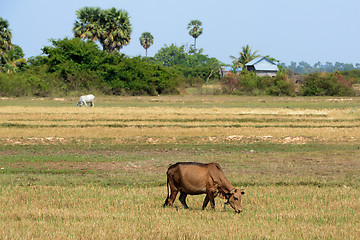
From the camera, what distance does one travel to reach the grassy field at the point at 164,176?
29.5 ft

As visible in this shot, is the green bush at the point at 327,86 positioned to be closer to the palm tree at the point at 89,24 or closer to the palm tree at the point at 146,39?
the palm tree at the point at 89,24

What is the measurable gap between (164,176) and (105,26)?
61432 mm

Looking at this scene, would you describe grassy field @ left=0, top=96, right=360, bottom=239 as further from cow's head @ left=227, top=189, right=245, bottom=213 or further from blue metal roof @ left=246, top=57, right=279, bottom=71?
blue metal roof @ left=246, top=57, right=279, bottom=71

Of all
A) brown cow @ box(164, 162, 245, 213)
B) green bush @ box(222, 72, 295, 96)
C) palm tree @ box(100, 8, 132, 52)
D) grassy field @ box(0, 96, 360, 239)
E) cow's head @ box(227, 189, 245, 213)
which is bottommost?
grassy field @ box(0, 96, 360, 239)

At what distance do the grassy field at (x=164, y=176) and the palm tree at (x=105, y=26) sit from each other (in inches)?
1651

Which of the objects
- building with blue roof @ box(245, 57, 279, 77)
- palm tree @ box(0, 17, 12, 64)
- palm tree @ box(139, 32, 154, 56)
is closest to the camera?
palm tree @ box(0, 17, 12, 64)

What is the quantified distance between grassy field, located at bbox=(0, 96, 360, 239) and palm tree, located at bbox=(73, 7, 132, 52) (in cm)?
4192

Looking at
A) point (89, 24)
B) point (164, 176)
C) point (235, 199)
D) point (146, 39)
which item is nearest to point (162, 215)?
point (235, 199)

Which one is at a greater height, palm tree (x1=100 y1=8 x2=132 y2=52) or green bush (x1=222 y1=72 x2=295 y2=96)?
palm tree (x1=100 y1=8 x2=132 y2=52)

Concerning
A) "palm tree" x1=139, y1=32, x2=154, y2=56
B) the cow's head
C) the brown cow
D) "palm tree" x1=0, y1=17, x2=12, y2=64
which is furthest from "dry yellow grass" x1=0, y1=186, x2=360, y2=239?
"palm tree" x1=139, y1=32, x2=154, y2=56

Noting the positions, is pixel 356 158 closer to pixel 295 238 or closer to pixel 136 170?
pixel 136 170

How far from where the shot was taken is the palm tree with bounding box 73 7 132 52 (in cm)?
7312

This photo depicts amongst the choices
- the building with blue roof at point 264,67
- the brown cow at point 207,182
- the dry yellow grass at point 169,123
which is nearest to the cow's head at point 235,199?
the brown cow at point 207,182

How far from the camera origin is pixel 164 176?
15047 millimetres
